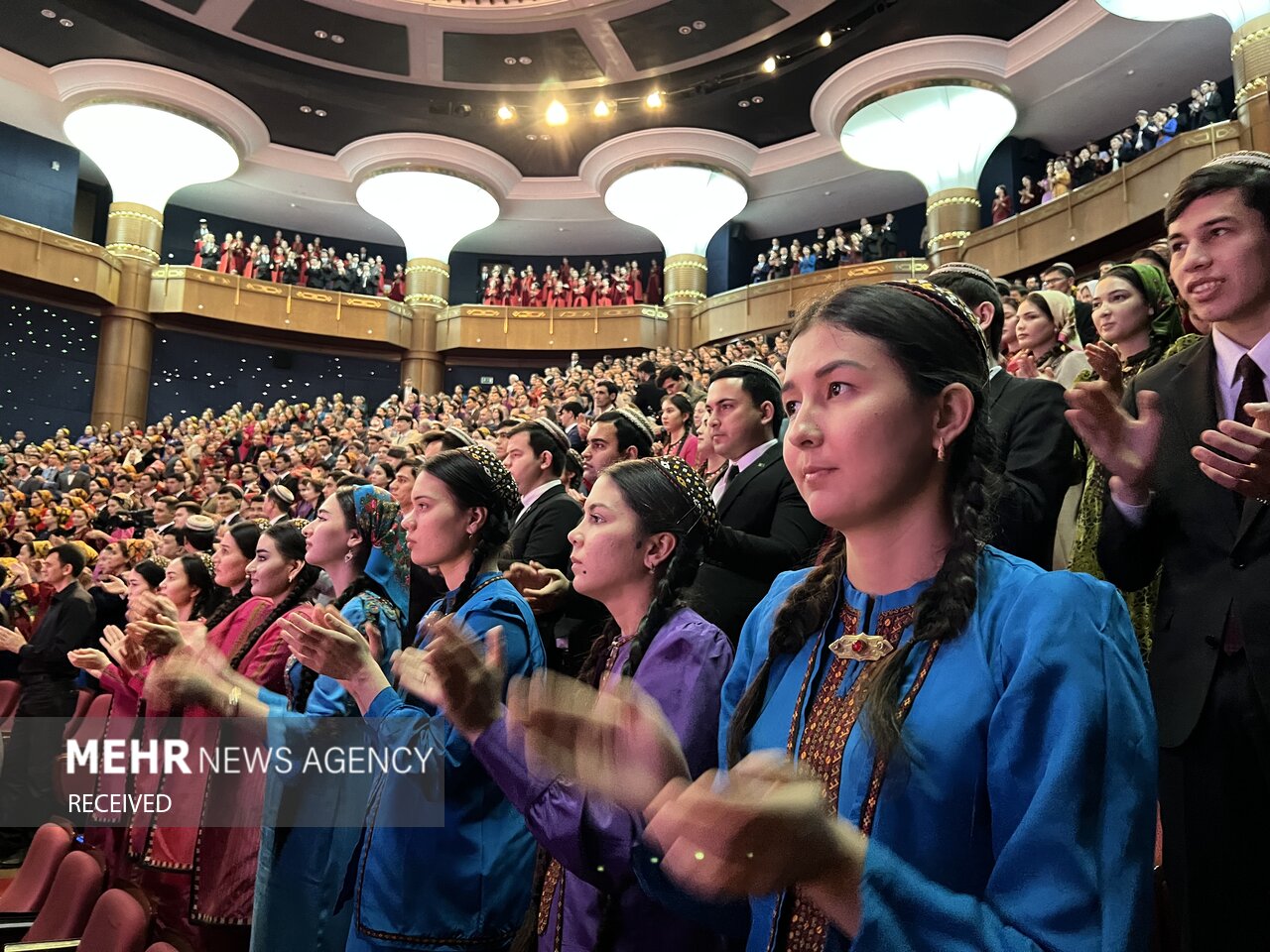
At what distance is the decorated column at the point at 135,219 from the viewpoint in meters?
14.6

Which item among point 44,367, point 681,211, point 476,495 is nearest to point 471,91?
point 681,211

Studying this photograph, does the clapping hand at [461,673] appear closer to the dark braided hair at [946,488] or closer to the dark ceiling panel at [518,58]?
the dark braided hair at [946,488]

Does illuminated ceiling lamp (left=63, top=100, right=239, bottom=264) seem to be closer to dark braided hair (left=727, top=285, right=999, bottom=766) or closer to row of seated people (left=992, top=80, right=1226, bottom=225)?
row of seated people (left=992, top=80, right=1226, bottom=225)

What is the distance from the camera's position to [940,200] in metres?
13.5

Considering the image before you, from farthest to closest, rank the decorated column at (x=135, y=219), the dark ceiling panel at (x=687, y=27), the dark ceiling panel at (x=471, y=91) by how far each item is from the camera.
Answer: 1. the decorated column at (x=135, y=219)
2. the dark ceiling panel at (x=687, y=27)
3. the dark ceiling panel at (x=471, y=91)

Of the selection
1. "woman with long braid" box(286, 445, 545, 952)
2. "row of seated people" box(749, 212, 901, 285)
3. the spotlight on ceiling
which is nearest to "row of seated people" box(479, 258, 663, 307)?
"row of seated people" box(749, 212, 901, 285)

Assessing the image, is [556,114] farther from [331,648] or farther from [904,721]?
[904,721]

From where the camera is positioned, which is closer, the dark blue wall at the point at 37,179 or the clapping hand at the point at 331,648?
the clapping hand at the point at 331,648

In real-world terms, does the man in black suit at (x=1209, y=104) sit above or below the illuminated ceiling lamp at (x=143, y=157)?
below

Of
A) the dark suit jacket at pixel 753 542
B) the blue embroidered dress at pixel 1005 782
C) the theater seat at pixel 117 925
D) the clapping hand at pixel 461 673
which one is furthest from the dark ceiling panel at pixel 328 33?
the blue embroidered dress at pixel 1005 782

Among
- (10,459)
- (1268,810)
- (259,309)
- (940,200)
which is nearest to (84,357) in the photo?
(259,309)

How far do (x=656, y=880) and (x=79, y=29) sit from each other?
15426mm

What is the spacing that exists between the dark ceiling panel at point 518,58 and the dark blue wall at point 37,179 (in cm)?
672

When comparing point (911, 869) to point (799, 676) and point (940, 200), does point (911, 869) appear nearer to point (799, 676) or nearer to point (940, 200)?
point (799, 676)
